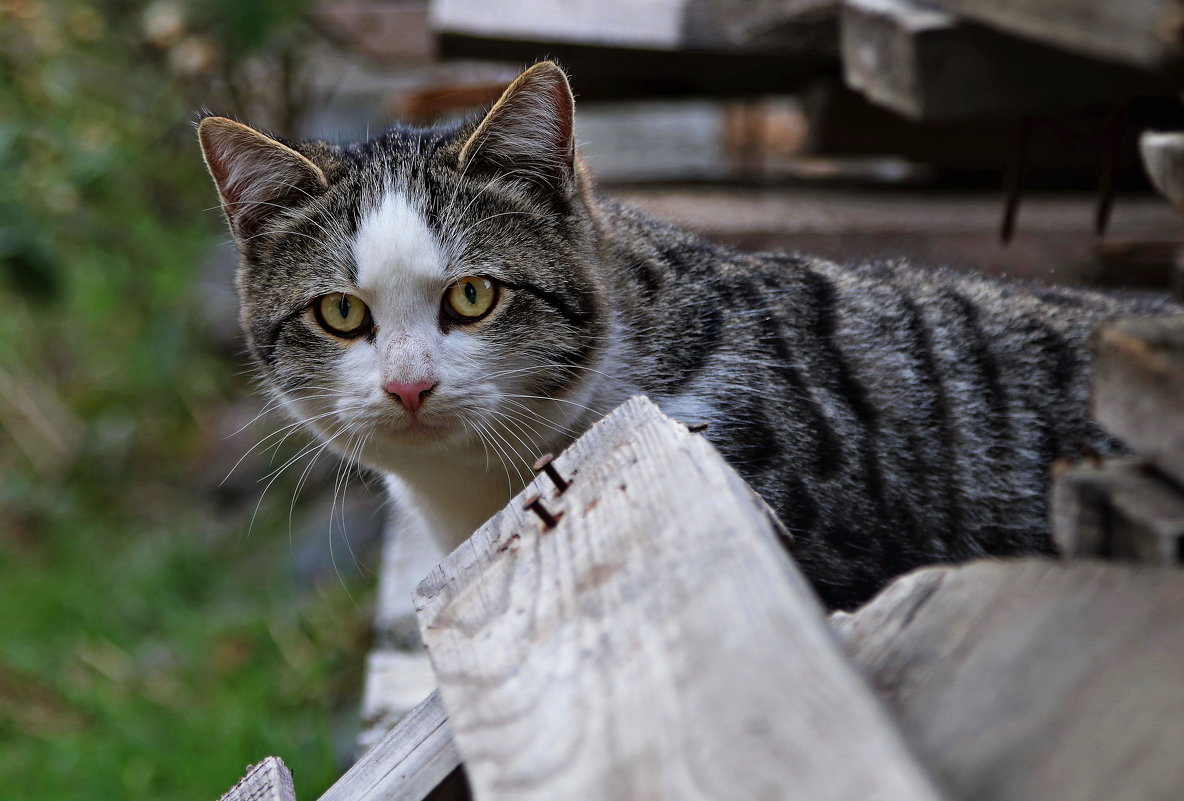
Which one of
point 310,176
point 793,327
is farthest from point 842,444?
point 310,176

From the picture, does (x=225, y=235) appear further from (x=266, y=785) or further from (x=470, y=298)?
(x=266, y=785)

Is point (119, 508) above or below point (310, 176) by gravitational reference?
A: below

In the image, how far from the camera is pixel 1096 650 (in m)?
0.95

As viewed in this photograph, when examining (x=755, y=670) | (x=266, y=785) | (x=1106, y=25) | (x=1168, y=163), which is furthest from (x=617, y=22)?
(x=755, y=670)

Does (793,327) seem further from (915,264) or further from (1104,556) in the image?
(1104,556)

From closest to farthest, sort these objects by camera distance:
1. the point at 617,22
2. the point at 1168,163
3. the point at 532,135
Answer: the point at 1168,163
the point at 532,135
the point at 617,22

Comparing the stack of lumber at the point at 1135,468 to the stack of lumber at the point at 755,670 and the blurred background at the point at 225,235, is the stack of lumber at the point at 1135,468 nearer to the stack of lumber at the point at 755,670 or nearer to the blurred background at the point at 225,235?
the stack of lumber at the point at 755,670

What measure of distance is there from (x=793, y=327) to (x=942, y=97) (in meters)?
0.75

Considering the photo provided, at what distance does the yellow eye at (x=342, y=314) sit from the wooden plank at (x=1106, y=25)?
1.32 metres

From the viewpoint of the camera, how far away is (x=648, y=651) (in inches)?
42.0

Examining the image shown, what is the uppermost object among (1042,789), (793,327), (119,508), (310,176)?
(310,176)

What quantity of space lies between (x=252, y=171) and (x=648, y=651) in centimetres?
177

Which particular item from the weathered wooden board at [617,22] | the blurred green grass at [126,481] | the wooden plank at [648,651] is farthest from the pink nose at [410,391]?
the weathered wooden board at [617,22]

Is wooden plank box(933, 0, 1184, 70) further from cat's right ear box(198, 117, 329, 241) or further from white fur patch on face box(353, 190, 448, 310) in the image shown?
cat's right ear box(198, 117, 329, 241)
